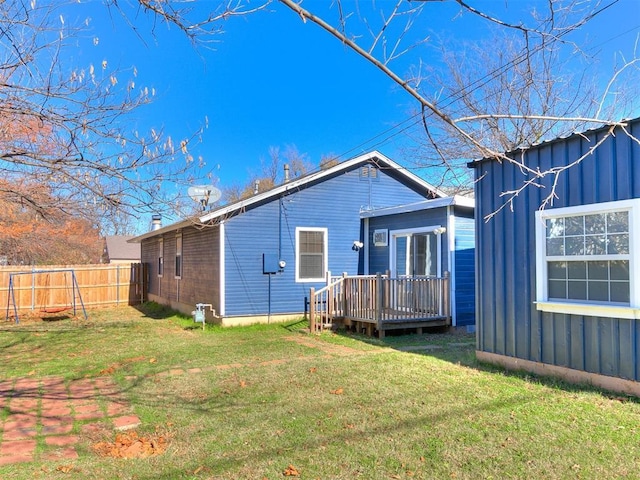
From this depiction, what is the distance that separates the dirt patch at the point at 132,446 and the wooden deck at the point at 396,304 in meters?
6.19

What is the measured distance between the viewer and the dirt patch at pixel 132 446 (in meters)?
3.67

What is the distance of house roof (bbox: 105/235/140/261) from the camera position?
A: 113ft

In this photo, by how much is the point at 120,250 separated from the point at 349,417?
34388mm

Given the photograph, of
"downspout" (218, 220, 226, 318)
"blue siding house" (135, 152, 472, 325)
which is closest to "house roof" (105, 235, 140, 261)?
"blue siding house" (135, 152, 472, 325)

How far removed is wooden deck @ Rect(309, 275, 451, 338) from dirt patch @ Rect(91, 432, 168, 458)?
619cm

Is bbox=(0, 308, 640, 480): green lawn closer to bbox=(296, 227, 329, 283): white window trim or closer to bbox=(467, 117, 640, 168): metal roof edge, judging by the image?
bbox=(467, 117, 640, 168): metal roof edge

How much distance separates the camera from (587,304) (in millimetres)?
5152

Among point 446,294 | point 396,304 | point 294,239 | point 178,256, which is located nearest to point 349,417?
point 396,304

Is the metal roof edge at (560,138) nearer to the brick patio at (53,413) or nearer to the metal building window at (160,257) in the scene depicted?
the brick patio at (53,413)

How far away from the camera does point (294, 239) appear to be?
1212 cm

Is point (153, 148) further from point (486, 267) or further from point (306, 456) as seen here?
point (486, 267)

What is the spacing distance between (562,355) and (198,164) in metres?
4.67

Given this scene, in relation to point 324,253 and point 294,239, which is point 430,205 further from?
point 294,239

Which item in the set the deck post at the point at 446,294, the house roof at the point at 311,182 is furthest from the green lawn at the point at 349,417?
Result: the house roof at the point at 311,182
